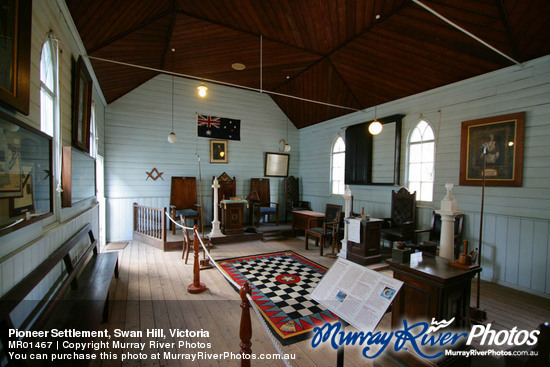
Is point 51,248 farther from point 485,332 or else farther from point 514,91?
point 514,91

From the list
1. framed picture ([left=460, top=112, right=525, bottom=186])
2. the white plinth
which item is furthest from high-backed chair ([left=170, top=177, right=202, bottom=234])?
framed picture ([left=460, top=112, right=525, bottom=186])

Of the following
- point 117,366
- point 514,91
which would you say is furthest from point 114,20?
point 514,91

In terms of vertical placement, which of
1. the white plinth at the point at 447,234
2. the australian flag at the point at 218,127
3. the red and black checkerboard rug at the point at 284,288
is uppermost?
the australian flag at the point at 218,127

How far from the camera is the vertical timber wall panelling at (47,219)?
1.65 meters

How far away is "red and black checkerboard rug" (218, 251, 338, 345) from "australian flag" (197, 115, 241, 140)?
431 cm

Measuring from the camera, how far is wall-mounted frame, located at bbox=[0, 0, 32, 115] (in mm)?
1498

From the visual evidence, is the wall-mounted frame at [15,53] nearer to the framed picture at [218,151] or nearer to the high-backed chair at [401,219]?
the high-backed chair at [401,219]

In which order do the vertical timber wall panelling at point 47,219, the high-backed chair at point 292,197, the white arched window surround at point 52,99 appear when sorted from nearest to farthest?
the vertical timber wall panelling at point 47,219 → the white arched window surround at point 52,99 → the high-backed chair at point 292,197

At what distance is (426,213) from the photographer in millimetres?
5449

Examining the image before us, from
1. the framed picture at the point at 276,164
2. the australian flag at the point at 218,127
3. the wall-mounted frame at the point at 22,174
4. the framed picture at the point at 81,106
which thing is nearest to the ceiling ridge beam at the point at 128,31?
the framed picture at the point at 81,106

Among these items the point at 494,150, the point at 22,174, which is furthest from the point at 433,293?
the point at 494,150

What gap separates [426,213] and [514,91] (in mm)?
2616

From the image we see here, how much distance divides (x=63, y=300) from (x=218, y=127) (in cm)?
640

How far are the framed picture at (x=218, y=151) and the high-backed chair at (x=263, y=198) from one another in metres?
1.23
